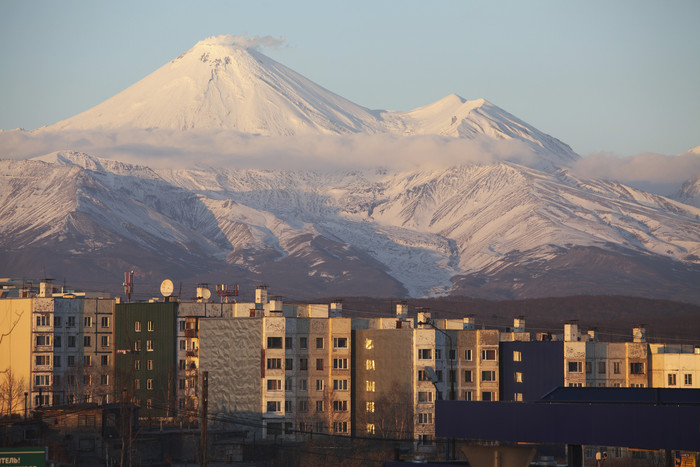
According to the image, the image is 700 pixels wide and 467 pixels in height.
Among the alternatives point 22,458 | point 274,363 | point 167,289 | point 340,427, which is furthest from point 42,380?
point 22,458

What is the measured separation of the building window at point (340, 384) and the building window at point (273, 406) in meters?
7.41

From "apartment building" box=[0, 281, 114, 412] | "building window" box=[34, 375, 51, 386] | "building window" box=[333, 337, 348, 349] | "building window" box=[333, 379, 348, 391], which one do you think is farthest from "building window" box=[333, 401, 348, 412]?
"building window" box=[34, 375, 51, 386]

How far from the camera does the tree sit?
5527 inches

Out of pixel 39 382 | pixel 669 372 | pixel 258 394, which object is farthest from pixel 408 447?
pixel 39 382

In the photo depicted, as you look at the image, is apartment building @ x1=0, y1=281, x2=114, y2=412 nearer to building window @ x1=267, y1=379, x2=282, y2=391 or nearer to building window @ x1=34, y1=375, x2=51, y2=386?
building window @ x1=34, y1=375, x2=51, y2=386

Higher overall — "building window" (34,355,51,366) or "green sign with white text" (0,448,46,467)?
"building window" (34,355,51,366)

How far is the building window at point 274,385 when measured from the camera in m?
129

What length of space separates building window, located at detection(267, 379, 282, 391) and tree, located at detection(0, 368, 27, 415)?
28.0 meters

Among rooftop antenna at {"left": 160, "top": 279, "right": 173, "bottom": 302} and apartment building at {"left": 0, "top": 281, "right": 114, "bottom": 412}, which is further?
rooftop antenna at {"left": 160, "top": 279, "right": 173, "bottom": 302}

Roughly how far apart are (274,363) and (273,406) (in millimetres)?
4420

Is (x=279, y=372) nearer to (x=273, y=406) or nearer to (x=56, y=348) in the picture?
(x=273, y=406)

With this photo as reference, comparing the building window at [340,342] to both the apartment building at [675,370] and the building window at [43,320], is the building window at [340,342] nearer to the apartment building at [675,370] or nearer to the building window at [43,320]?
the apartment building at [675,370]

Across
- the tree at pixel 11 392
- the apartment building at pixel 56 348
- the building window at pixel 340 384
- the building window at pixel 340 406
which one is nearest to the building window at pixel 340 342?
the building window at pixel 340 384

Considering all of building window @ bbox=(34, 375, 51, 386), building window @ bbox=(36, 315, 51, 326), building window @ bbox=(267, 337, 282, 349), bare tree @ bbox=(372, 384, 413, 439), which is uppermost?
building window @ bbox=(36, 315, 51, 326)
